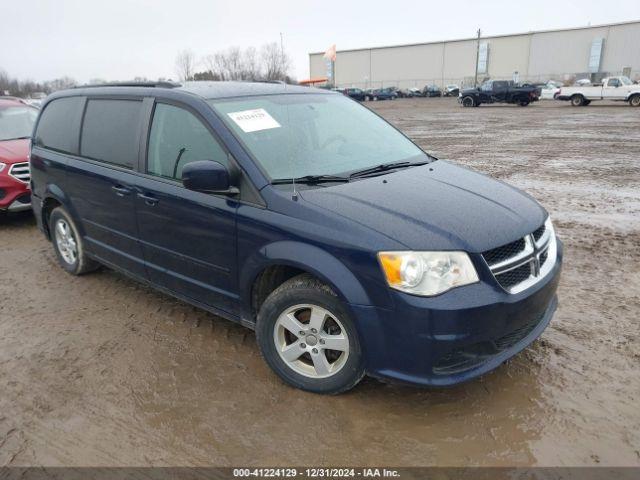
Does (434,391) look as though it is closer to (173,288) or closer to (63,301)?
(173,288)

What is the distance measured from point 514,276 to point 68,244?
420 cm

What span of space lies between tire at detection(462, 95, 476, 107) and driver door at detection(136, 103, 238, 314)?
1357 inches

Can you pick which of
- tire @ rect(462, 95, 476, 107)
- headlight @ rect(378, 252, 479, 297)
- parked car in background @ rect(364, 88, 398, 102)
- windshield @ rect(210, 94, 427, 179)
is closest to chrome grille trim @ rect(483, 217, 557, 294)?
headlight @ rect(378, 252, 479, 297)

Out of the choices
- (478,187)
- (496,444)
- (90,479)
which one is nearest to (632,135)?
(478,187)

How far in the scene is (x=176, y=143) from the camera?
362 cm

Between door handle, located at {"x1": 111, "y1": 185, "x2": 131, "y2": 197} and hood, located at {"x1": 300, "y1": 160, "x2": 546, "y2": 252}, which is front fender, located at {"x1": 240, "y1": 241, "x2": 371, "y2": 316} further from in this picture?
door handle, located at {"x1": 111, "y1": 185, "x2": 131, "y2": 197}

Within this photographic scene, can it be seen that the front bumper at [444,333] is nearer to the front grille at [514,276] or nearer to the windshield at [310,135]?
the front grille at [514,276]

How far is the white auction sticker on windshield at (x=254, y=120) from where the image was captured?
11.1ft

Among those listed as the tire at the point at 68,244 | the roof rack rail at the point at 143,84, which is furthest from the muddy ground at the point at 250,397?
the roof rack rail at the point at 143,84

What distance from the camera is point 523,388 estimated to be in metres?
3.10

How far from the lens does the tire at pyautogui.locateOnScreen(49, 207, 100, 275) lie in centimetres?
484

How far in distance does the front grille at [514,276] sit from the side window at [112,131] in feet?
9.06

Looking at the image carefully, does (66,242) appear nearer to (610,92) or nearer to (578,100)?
(610,92)

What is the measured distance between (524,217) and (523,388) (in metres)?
1.04
